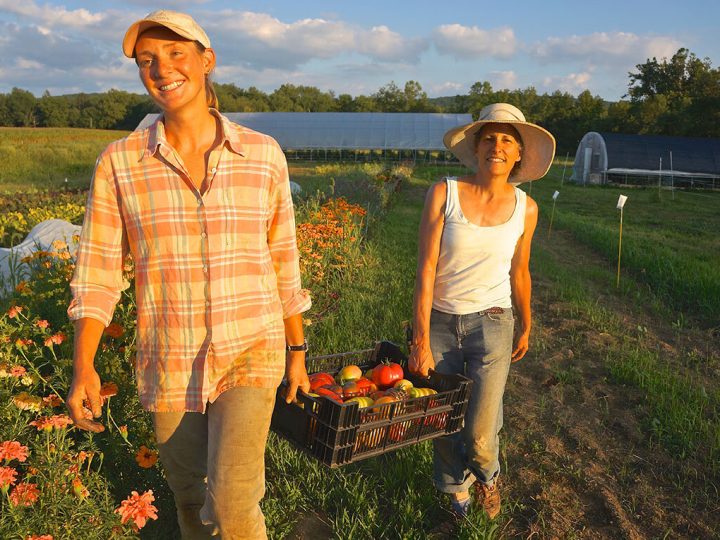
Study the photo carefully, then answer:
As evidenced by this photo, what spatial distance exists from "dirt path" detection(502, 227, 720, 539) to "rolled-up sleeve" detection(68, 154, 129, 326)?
204cm

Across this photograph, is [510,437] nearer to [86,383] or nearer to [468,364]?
[468,364]

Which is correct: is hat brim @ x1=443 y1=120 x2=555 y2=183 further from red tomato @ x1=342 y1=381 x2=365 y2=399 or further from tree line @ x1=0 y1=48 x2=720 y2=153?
tree line @ x1=0 y1=48 x2=720 y2=153

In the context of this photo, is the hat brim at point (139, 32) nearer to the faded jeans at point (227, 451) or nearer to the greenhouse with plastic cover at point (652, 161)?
the faded jeans at point (227, 451)

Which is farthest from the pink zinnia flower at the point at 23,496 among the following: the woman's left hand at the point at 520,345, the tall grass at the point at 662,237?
the tall grass at the point at 662,237

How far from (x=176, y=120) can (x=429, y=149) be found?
33299 mm

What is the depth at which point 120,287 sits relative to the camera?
81.0 inches

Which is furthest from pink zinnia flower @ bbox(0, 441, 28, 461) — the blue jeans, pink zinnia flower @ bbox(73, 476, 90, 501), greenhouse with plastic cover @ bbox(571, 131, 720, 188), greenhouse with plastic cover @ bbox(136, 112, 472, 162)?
greenhouse with plastic cover @ bbox(136, 112, 472, 162)

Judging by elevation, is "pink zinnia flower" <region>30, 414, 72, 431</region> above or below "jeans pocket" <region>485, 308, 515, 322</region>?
below

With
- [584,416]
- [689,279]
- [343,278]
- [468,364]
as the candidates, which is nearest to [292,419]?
[468,364]

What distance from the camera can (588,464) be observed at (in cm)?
350

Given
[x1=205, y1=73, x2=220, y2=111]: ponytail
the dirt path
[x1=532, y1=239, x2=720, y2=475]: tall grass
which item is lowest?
the dirt path

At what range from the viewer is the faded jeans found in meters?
1.96

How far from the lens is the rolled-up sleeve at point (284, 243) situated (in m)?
2.11

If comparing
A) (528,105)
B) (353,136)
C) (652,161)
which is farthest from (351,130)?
(528,105)
